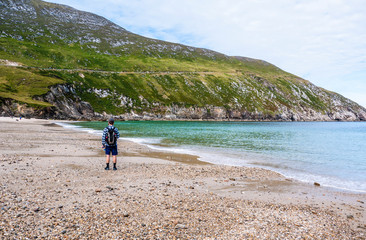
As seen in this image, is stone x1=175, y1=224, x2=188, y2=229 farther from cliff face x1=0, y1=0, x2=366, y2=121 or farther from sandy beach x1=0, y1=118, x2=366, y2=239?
cliff face x1=0, y1=0, x2=366, y2=121

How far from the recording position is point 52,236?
19.3 feet

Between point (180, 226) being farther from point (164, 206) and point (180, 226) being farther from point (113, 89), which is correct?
point (113, 89)

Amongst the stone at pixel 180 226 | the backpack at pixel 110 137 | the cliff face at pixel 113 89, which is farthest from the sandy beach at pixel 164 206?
the cliff face at pixel 113 89

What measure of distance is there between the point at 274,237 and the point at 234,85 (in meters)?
183

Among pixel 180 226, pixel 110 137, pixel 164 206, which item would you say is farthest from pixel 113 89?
pixel 180 226

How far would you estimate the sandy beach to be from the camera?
659cm

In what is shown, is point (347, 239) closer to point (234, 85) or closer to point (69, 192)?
point (69, 192)

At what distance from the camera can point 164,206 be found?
28.5ft

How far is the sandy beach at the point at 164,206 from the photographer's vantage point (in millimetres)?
6590

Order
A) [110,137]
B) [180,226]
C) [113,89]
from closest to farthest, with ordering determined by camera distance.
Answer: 1. [180,226]
2. [110,137]
3. [113,89]

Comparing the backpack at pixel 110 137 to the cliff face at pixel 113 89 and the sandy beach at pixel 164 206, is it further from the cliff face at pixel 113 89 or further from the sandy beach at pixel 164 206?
the cliff face at pixel 113 89

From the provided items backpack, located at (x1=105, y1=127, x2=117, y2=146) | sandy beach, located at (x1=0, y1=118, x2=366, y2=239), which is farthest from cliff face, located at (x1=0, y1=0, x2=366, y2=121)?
sandy beach, located at (x1=0, y1=118, x2=366, y2=239)

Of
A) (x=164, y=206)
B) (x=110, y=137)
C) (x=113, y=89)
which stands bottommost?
(x=164, y=206)

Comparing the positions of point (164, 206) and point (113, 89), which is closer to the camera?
point (164, 206)
